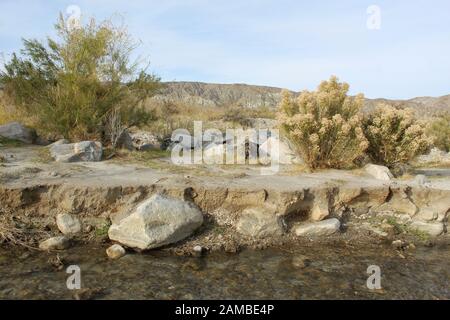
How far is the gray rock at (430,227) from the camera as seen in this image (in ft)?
19.6

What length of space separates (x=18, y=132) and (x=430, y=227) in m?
9.03

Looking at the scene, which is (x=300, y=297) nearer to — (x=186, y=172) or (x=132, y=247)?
(x=132, y=247)

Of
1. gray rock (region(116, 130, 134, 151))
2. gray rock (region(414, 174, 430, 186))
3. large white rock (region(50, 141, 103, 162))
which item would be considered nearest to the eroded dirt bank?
gray rock (region(414, 174, 430, 186))

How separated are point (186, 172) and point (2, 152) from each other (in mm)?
3841

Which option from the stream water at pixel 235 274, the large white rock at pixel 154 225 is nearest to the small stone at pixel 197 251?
the stream water at pixel 235 274

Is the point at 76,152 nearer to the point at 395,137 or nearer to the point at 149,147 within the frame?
the point at 149,147

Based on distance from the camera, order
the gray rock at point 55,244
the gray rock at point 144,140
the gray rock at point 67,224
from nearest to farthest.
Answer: the gray rock at point 55,244 < the gray rock at point 67,224 < the gray rock at point 144,140

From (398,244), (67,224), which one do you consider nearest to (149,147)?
(67,224)

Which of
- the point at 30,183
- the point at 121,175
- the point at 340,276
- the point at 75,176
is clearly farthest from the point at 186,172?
the point at 340,276

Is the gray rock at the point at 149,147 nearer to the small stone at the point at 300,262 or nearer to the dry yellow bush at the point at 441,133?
Result: the small stone at the point at 300,262

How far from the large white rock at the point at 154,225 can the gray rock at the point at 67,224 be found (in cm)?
49

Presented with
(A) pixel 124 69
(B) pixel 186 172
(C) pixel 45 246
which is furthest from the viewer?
(A) pixel 124 69

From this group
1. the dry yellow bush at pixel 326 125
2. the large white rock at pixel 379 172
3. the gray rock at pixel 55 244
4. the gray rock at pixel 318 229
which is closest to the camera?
the gray rock at pixel 55 244

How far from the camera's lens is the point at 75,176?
6176 millimetres
